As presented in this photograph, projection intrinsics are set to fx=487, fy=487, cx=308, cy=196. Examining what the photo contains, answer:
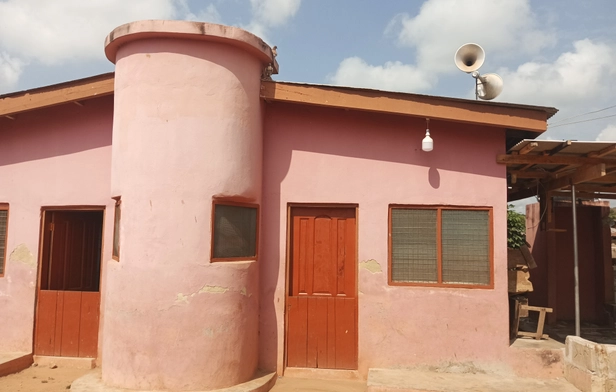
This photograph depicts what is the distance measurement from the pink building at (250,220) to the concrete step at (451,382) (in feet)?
0.73

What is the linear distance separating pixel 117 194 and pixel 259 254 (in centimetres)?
212

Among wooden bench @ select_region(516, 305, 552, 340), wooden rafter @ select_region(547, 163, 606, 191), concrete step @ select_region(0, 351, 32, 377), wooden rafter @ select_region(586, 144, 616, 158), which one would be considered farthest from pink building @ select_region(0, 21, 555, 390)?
wooden rafter @ select_region(547, 163, 606, 191)

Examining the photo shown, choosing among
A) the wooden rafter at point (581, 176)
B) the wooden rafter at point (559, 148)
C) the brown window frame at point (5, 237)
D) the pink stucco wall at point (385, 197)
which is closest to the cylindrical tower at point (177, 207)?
the pink stucco wall at point (385, 197)

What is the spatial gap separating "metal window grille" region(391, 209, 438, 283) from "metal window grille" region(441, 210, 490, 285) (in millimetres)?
169

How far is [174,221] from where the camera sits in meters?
6.19

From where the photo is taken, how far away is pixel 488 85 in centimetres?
795

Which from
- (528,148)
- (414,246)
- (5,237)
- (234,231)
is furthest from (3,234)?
(528,148)

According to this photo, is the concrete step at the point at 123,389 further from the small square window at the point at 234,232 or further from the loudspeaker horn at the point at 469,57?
the loudspeaker horn at the point at 469,57

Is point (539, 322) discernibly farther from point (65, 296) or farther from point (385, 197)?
point (65, 296)

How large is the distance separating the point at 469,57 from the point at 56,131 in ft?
22.6

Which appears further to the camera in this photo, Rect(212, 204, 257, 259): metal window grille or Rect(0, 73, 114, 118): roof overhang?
Rect(0, 73, 114, 118): roof overhang

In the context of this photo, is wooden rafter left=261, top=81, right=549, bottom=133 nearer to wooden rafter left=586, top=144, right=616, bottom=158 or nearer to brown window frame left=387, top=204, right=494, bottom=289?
wooden rafter left=586, top=144, right=616, bottom=158

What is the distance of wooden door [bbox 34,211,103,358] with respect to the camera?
7.57 metres

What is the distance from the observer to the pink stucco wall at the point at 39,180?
7.70m
